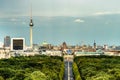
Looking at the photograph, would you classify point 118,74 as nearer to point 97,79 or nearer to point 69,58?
point 97,79

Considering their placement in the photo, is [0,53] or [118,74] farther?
[0,53]

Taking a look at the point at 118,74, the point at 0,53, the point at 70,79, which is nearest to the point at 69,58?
the point at 0,53

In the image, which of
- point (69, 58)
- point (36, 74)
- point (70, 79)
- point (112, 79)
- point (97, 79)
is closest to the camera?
point (97, 79)

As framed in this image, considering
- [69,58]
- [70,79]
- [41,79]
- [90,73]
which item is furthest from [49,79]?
[69,58]

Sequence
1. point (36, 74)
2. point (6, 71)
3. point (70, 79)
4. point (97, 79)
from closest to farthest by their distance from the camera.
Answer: point (97, 79)
point (36, 74)
point (6, 71)
point (70, 79)

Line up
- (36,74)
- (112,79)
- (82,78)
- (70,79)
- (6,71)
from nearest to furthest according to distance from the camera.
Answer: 1. (112,79)
2. (36,74)
3. (82,78)
4. (6,71)
5. (70,79)

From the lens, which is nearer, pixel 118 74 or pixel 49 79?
pixel 49 79

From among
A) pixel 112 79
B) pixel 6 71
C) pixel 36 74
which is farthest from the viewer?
pixel 6 71

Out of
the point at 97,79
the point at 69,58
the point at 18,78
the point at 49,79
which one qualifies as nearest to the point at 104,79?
the point at 97,79

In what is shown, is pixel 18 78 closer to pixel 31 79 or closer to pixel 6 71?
pixel 31 79
